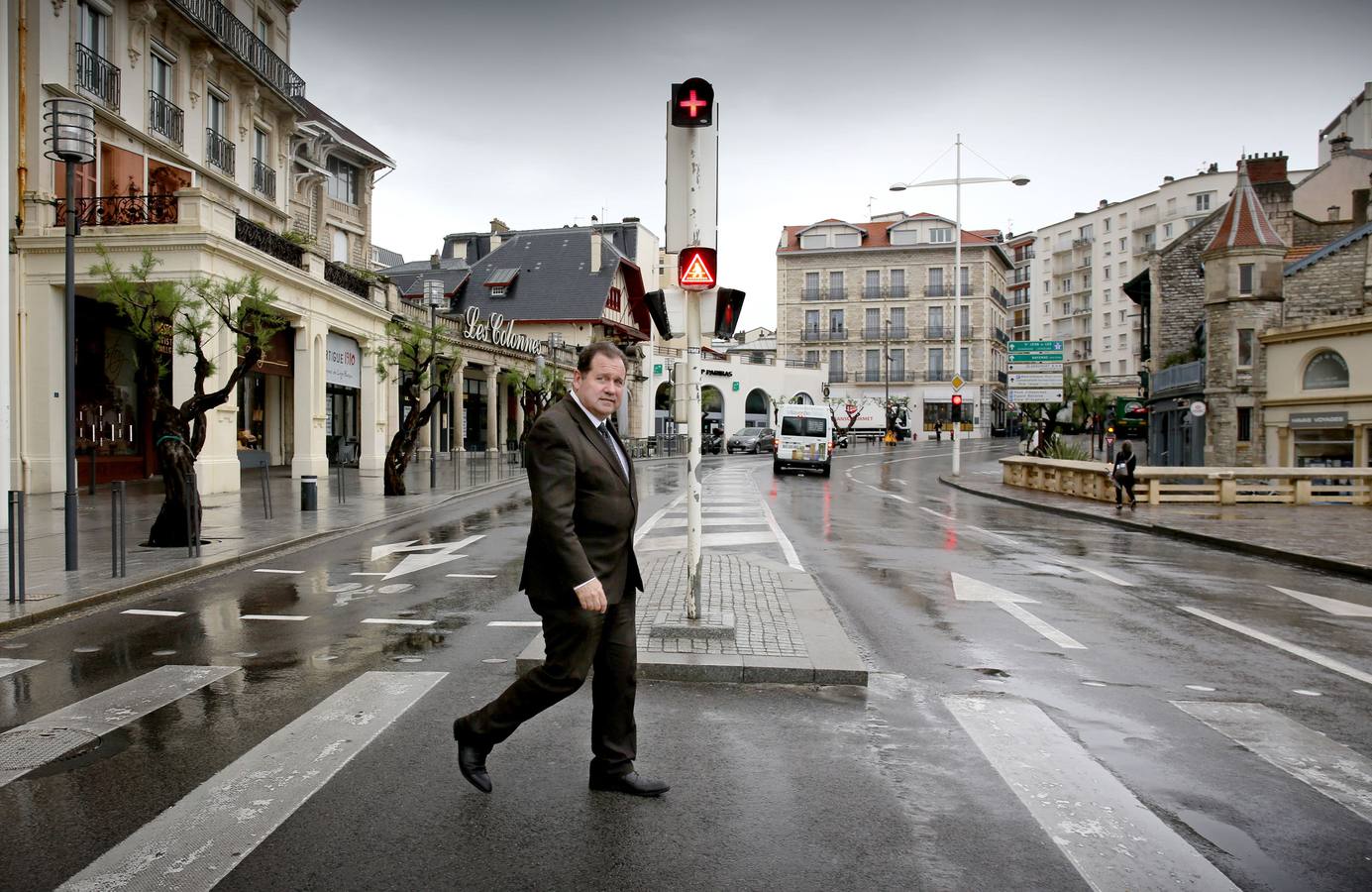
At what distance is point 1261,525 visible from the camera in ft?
57.3

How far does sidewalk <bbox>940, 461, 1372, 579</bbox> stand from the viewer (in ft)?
43.4

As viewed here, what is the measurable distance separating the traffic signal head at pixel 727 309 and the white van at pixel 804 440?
27328 millimetres

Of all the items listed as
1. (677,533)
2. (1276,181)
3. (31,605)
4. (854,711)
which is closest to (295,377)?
(677,533)

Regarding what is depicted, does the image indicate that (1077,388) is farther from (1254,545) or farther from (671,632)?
(671,632)

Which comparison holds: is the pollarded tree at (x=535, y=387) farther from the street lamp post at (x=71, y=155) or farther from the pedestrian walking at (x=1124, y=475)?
the street lamp post at (x=71, y=155)

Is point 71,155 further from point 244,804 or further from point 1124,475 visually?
point 1124,475

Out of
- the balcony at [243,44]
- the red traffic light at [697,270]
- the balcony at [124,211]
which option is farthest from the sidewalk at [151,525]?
the balcony at [243,44]

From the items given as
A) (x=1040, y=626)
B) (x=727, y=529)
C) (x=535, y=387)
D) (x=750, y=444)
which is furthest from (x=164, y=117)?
(x=750, y=444)

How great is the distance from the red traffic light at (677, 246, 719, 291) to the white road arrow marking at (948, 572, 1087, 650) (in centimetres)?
386

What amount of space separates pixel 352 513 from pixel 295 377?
1069 cm

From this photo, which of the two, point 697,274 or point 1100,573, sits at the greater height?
point 697,274

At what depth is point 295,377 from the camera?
2677 centimetres

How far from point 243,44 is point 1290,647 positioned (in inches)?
1094

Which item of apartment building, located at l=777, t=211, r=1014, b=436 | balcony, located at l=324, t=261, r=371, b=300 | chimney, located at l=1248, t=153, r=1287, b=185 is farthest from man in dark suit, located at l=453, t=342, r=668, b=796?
apartment building, located at l=777, t=211, r=1014, b=436
